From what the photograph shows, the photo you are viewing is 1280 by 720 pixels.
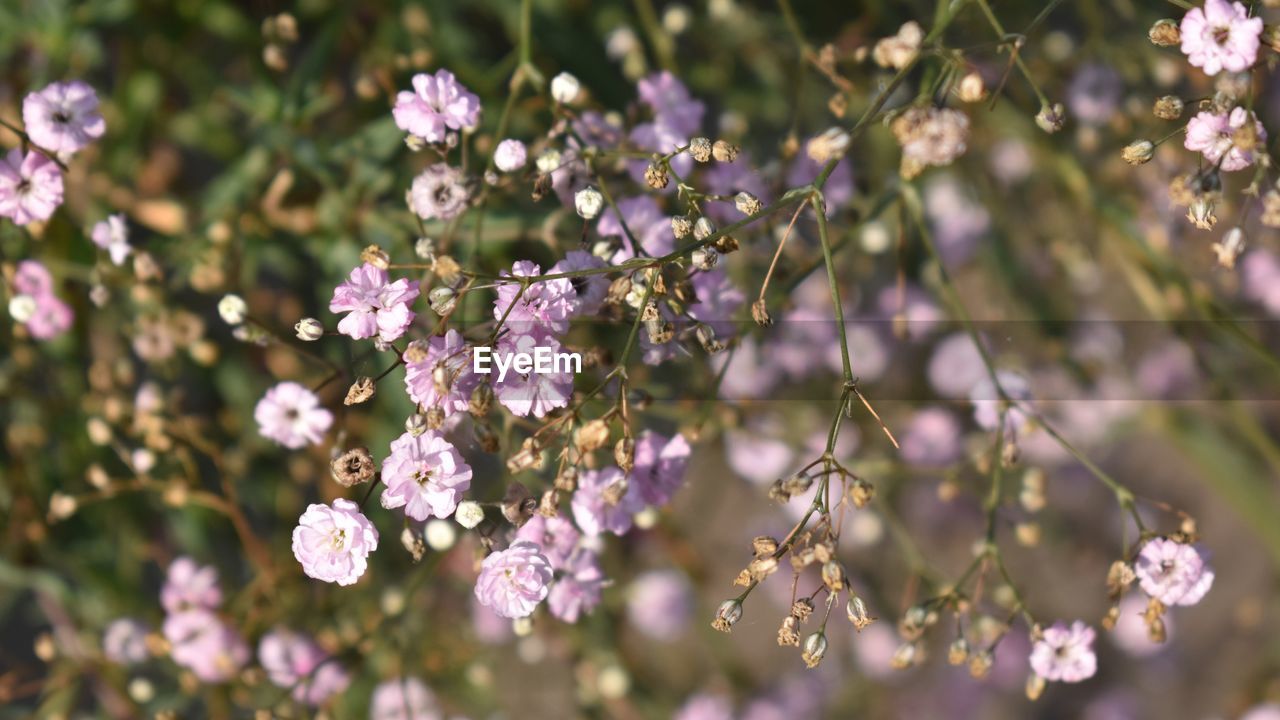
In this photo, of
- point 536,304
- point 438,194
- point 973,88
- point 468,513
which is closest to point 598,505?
point 468,513

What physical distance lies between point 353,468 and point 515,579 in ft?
1.03

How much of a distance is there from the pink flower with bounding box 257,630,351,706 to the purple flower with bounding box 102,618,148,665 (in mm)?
297

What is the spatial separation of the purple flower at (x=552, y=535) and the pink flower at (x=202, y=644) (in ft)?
3.41

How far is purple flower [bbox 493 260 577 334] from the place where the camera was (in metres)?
1.53

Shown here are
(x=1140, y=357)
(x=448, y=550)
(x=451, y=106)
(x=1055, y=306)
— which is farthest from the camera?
(x=1140, y=357)

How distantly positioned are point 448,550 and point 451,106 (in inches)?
40.4

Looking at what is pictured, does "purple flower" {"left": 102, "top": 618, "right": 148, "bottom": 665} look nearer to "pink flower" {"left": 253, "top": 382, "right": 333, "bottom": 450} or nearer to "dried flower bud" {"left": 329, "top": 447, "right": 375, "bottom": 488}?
"pink flower" {"left": 253, "top": 382, "right": 333, "bottom": 450}

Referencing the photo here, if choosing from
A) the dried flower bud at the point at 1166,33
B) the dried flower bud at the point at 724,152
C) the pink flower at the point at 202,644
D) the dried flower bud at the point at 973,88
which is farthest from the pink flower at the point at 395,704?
the dried flower bud at the point at 1166,33

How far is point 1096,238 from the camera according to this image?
3037 mm

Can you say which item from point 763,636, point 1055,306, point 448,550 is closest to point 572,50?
point 448,550

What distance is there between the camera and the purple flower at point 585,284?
1587 millimetres

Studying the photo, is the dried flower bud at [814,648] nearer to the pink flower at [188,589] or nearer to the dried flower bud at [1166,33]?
the dried flower bud at [1166,33]

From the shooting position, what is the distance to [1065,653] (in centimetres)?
183

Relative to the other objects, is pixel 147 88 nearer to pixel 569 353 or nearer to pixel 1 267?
pixel 1 267
